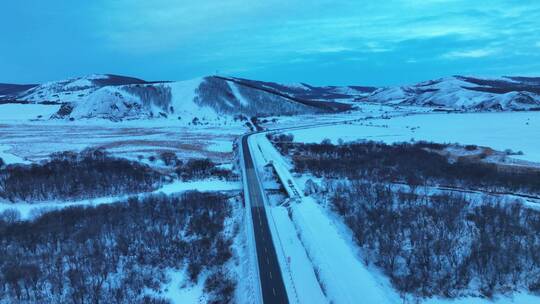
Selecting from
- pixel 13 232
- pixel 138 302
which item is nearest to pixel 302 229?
pixel 138 302

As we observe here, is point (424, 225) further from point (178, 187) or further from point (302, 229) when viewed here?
point (178, 187)

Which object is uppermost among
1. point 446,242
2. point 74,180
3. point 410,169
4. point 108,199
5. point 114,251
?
point 74,180

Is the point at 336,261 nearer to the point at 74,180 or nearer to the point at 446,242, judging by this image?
the point at 446,242

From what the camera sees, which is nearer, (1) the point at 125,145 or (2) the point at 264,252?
(2) the point at 264,252

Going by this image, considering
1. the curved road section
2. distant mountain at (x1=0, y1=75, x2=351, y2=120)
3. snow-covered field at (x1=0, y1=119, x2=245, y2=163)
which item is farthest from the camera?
distant mountain at (x1=0, y1=75, x2=351, y2=120)

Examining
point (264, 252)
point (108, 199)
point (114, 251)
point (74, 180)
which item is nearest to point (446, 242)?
point (264, 252)

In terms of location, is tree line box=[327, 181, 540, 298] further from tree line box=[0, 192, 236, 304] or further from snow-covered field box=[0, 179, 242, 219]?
snow-covered field box=[0, 179, 242, 219]

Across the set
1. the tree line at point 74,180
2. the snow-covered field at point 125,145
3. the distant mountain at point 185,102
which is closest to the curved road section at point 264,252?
the tree line at point 74,180

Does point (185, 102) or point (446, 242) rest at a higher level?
point (185, 102)

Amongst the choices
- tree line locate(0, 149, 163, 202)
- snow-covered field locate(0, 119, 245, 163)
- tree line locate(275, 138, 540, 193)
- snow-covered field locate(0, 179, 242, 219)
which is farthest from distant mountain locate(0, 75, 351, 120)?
snow-covered field locate(0, 179, 242, 219)

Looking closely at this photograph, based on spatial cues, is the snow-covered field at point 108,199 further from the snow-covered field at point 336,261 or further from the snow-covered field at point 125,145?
the snow-covered field at point 125,145
